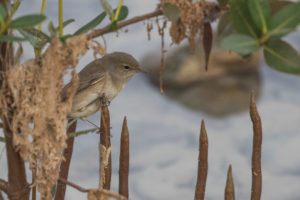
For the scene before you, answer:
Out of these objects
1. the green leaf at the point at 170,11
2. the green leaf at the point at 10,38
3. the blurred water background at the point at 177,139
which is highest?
the blurred water background at the point at 177,139

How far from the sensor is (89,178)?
3.61 metres

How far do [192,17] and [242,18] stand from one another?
6.9 inches

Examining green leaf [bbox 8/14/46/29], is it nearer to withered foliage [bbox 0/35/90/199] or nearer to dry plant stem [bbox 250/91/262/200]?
withered foliage [bbox 0/35/90/199]

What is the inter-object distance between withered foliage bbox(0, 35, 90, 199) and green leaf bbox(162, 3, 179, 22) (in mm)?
163

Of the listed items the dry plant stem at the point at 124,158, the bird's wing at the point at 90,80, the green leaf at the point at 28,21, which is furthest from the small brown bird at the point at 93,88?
the green leaf at the point at 28,21

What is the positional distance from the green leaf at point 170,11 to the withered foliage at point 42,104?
16 centimetres

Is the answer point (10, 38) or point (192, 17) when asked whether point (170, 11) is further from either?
point (10, 38)

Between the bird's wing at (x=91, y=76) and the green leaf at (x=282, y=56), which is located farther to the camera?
the bird's wing at (x=91, y=76)

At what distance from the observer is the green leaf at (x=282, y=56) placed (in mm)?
848

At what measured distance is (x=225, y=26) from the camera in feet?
3.33

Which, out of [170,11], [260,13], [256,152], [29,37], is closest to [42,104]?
[29,37]

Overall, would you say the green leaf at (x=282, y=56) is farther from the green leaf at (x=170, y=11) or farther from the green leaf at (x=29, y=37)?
the green leaf at (x=29, y=37)

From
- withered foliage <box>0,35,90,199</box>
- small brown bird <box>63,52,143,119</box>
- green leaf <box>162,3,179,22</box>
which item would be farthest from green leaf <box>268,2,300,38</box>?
small brown bird <box>63,52,143,119</box>

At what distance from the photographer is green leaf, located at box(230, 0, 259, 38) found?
87 centimetres
